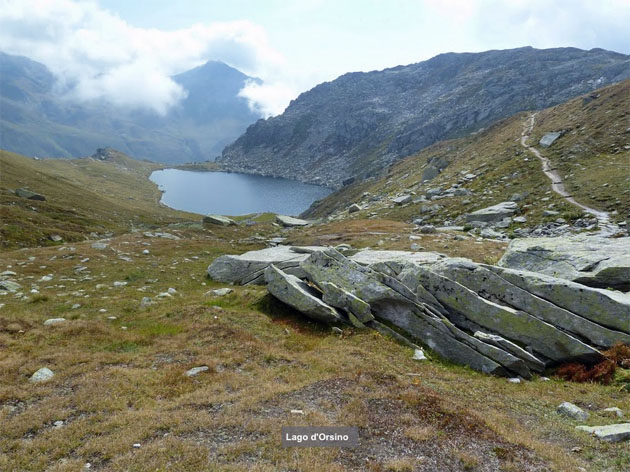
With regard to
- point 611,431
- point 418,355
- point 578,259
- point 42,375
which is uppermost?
point 578,259

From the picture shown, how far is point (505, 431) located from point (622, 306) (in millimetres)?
12548

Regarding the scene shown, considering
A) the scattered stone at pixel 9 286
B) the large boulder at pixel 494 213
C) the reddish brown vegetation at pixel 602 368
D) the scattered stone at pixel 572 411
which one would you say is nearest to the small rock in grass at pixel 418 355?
the scattered stone at pixel 572 411

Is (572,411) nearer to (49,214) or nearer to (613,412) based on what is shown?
(613,412)

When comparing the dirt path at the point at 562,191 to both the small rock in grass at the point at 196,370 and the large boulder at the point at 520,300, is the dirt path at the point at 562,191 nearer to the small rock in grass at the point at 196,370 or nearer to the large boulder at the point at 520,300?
the large boulder at the point at 520,300

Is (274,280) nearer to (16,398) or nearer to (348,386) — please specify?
(348,386)

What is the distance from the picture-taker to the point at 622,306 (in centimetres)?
1831

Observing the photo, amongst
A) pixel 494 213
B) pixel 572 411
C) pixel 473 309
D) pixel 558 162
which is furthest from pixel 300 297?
pixel 558 162

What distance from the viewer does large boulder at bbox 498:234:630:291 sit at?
835 inches

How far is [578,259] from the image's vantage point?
76.1 feet

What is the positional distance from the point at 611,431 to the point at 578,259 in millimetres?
15121

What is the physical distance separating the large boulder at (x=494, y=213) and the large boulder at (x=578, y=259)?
2749 cm

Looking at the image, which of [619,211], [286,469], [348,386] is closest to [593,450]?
[348,386]

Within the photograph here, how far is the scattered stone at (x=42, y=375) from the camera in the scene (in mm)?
13773

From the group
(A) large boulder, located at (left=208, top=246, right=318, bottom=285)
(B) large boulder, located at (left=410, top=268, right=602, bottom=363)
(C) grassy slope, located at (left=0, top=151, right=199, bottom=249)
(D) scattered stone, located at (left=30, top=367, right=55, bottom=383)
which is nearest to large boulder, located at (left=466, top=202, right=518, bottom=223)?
(A) large boulder, located at (left=208, top=246, right=318, bottom=285)
